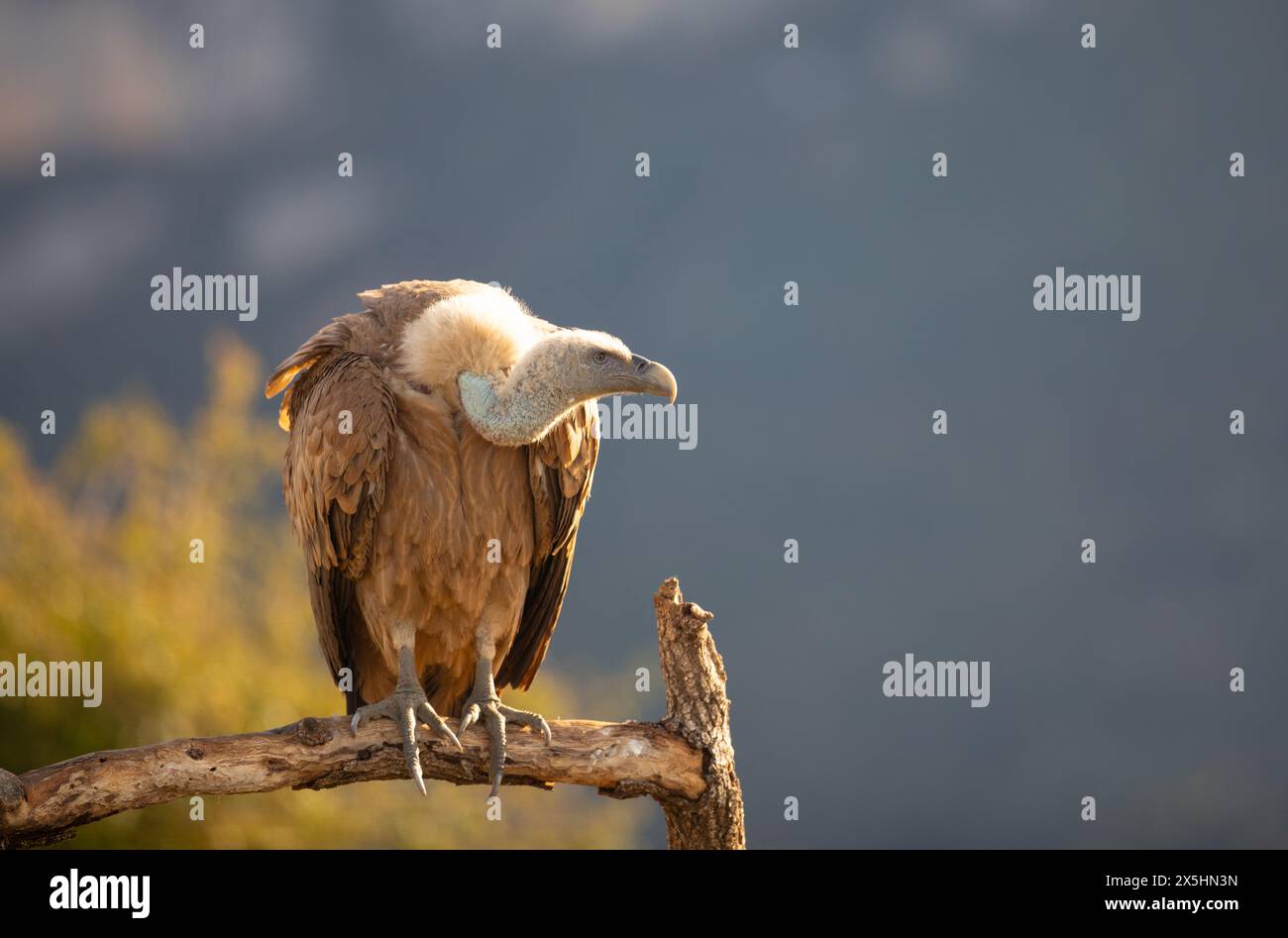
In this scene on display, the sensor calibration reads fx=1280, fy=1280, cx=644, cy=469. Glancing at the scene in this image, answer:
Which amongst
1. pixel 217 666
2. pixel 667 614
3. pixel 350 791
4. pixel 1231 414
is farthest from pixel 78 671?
pixel 1231 414

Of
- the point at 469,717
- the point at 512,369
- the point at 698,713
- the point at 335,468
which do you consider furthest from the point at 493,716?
the point at 512,369

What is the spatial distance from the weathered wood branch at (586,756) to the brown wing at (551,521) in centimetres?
69

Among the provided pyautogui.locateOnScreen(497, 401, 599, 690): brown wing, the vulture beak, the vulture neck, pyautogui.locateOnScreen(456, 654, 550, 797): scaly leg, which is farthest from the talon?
the vulture beak

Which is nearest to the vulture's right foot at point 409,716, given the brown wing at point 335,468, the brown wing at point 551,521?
the brown wing at point 335,468

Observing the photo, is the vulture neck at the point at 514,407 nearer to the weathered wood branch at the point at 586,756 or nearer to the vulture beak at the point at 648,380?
the vulture beak at the point at 648,380

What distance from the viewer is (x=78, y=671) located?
9086 mm

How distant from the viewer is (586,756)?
503cm

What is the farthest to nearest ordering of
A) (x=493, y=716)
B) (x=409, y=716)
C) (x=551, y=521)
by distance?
(x=551, y=521) < (x=493, y=716) < (x=409, y=716)

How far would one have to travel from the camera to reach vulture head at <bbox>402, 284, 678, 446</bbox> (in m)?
5.25

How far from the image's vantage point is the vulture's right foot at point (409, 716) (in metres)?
4.95

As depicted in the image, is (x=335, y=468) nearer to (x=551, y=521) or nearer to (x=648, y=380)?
(x=551, y=521)

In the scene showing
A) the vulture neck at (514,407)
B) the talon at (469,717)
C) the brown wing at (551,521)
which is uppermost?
the vulture neck at (514,407)

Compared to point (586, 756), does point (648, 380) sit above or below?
above

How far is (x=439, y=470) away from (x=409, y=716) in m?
1.01
